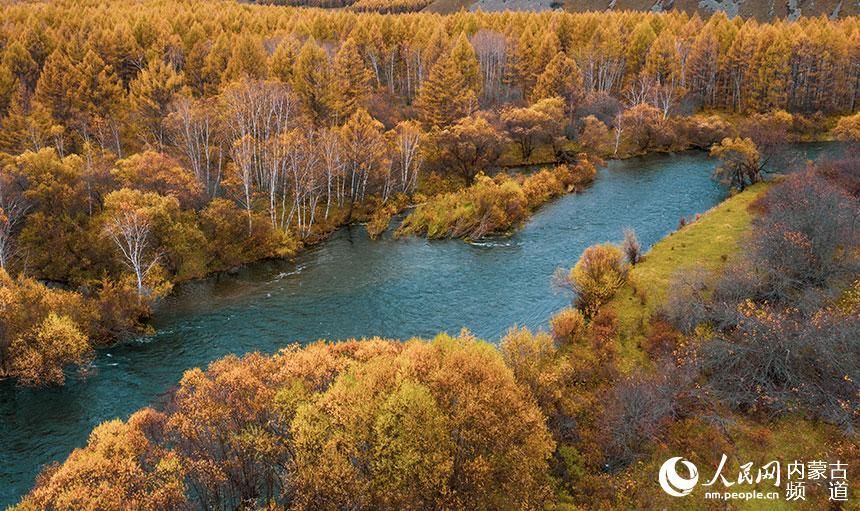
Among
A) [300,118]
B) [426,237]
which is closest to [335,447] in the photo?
[426,237]

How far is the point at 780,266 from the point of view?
45.3 metres

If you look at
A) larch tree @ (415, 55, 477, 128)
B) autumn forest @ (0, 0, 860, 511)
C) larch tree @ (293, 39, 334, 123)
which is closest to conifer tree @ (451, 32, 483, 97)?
autumn forest @ (0, 0, 860, 511)

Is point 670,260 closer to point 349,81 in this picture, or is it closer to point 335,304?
point 335,304

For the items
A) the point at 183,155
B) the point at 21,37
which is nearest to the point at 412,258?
the point at 183,155

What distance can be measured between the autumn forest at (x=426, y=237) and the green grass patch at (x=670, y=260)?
1.11 ft

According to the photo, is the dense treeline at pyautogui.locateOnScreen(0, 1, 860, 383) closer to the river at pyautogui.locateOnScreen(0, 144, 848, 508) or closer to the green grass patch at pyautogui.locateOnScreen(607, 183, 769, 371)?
the river at pyautogui.locateOnScreen(0, 144, 848, 508)

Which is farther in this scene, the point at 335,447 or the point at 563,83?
the point at 563,83

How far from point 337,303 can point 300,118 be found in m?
38.4

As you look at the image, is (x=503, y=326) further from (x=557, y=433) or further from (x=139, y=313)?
(x=139, y=313)

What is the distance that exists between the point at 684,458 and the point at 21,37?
11490 cm

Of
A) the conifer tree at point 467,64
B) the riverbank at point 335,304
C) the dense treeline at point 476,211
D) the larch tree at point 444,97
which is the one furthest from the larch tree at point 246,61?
the dense treeline at point 476,211

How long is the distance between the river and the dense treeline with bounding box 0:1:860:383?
10.9ft

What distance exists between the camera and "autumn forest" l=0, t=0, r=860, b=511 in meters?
26.9

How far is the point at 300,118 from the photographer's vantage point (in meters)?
85.0
